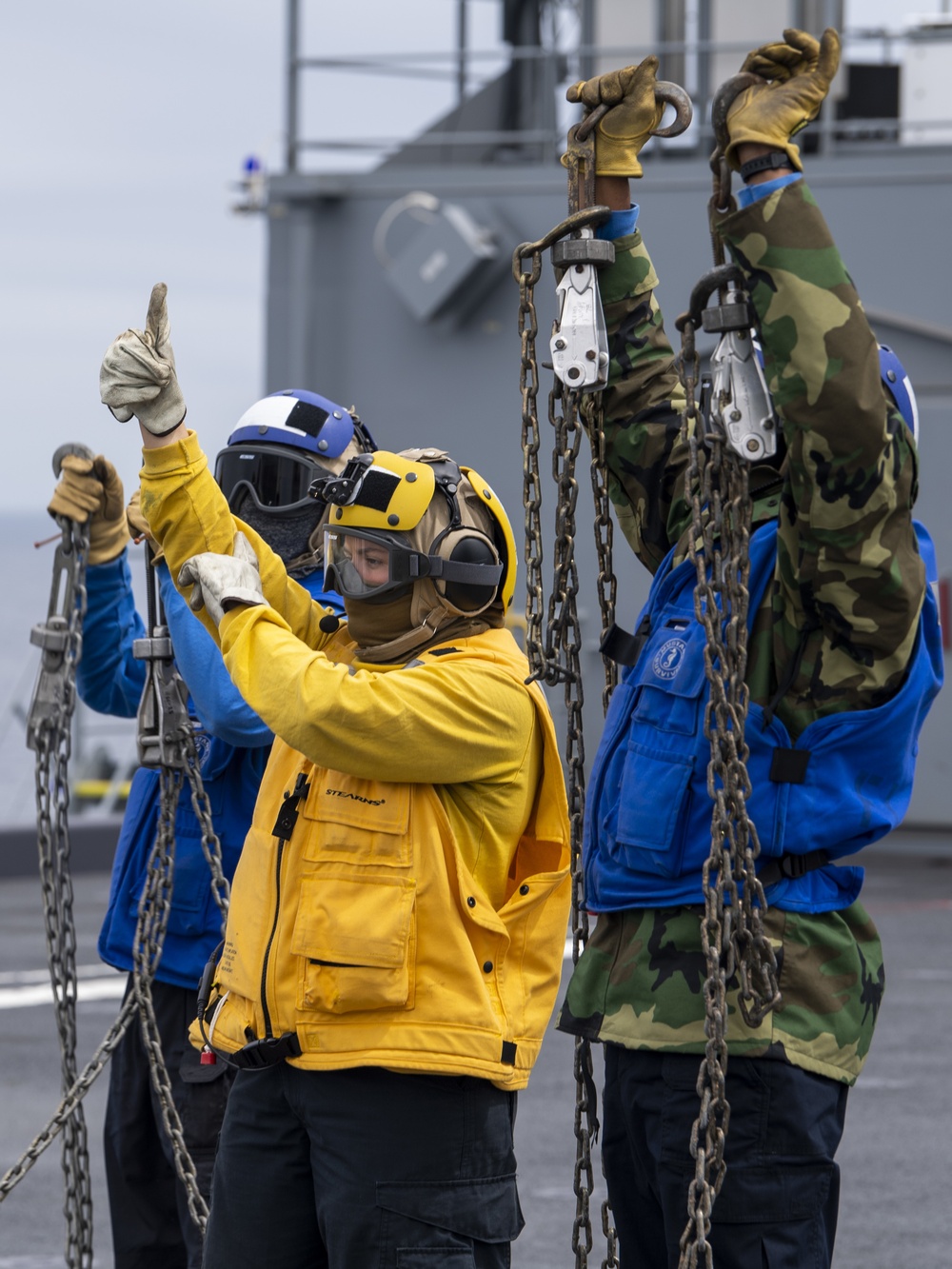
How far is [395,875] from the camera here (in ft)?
11.3

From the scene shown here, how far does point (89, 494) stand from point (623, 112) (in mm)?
1834

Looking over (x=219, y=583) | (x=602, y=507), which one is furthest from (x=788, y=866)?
(x=219, y=583)

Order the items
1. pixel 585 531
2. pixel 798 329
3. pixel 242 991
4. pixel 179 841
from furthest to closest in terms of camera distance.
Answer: pixel 585 531 < pixel 179 841 < pixel 242 991 < pixel 798 329

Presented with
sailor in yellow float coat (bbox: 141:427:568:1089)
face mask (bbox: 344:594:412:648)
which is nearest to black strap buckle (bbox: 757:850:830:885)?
sailor in yellow float coat (bbox: 141:427:568:1089)

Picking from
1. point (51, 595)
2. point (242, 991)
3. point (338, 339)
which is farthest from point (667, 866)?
point (338, 339)

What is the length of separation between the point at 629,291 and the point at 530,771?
928 millimetres

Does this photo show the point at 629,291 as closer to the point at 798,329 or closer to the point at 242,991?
the point at 798,329

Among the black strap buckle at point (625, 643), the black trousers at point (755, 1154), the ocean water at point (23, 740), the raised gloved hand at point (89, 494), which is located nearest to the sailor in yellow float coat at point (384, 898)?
the black strap buckle at point (625, 643)

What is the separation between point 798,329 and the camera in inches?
119

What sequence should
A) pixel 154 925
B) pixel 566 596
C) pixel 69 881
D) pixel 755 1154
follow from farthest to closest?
pixel 69 881 → pixel 154 925 → pixel 566 596 → pixel 755 1154

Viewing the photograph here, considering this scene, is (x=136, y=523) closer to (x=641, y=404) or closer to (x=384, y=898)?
(x=641, y=404)

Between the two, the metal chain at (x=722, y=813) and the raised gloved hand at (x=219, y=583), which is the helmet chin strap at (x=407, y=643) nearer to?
the raised gloved hand at (x=219, y=583)

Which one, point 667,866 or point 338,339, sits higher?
point 338,339

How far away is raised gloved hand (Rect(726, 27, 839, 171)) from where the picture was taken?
9.95ft
